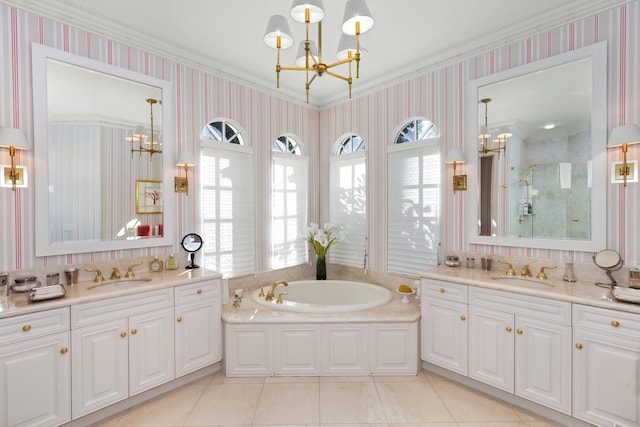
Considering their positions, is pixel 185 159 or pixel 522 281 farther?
pixel 185 159

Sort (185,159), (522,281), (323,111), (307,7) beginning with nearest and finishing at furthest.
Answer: (307,7), (522,281), (185,159), (323,111)

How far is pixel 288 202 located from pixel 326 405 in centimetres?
237

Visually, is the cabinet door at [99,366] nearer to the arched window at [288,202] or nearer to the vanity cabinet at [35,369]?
the vanity cabinet at [35,369]

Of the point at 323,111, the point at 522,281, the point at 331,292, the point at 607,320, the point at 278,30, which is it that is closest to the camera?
the point at 278,30

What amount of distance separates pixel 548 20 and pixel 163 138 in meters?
3.41

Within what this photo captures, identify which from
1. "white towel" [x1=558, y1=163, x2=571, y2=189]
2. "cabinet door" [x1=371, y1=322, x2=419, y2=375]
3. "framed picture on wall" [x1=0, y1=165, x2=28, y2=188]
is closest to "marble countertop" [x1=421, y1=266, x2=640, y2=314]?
"cabinet door" [x1=371, y1=322, x2=419, y2=375]

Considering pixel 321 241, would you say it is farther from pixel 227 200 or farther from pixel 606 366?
pixel 606 366

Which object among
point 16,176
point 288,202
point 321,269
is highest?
point 16,176

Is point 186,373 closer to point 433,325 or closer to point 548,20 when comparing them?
point 433,325

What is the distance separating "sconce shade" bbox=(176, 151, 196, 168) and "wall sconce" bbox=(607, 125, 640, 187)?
11.0ft

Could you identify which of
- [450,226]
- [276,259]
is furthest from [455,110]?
[276,259]

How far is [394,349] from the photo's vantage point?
2.80 m

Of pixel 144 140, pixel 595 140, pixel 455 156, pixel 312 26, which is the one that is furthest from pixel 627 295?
pixel 144 140

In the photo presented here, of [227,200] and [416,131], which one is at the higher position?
[416,131]
